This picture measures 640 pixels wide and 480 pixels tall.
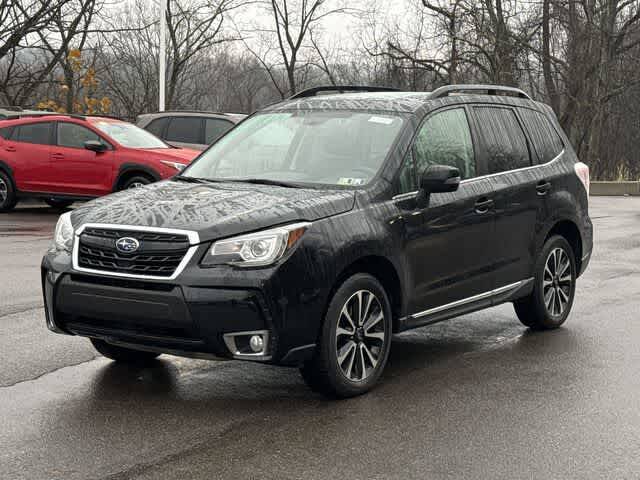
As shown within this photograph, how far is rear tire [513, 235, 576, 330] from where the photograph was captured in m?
7.51

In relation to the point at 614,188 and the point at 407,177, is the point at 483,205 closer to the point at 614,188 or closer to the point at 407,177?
the point at 407,177

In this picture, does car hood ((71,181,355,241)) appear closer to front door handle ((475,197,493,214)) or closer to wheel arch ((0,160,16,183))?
front door handle ((475,197,493,214))

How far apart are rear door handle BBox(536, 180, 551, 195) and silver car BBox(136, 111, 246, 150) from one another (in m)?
12.7

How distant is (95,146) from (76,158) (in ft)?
1.76

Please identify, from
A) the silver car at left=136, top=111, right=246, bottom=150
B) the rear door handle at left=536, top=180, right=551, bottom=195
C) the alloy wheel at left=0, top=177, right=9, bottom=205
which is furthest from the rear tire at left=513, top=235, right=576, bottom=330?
the silver car at left=136, top=111, right=246, bottom=150

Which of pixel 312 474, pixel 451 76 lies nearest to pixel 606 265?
pixel 312 474

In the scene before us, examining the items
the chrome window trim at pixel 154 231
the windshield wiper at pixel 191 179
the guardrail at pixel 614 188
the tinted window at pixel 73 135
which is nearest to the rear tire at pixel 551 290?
the windshield wiper at pixel 191 179

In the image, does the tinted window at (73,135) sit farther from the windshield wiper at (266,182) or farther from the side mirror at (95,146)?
the windshield wiper at (266,182)

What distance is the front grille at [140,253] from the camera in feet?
16.8

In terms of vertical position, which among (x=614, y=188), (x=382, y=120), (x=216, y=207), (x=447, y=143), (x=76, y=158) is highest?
(x=382, y=120)

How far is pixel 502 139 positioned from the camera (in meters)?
7.23

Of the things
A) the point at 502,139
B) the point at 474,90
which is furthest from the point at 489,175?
the point at 474,90

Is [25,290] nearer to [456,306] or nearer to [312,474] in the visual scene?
[456,306]

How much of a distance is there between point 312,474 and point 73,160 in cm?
1389
